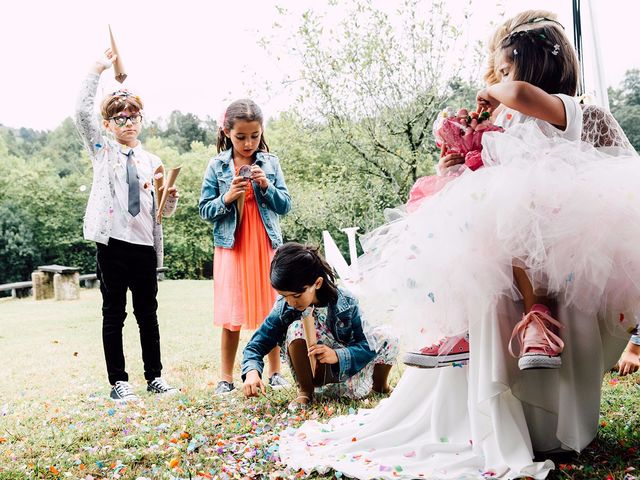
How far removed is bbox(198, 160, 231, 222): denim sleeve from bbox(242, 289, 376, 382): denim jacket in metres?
0.53

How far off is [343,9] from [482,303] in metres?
3.47

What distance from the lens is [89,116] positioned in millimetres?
2639

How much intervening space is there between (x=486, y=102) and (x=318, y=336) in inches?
40.5

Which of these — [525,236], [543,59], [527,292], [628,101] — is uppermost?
[628,101]

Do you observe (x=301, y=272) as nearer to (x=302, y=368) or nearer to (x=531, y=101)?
(x=302, y=368)

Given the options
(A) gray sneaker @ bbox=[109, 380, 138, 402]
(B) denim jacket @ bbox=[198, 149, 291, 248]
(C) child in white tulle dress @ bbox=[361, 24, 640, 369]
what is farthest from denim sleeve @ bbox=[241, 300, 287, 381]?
(C) child in white tulle dress @ bbox=[361, 24, 640, 369]

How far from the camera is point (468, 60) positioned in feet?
15.0

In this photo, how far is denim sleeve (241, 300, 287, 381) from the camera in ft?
7.52

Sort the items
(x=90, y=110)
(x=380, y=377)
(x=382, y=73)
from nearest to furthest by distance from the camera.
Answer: (x=380, y=377)
(x=90, y=110)
(x=382, y=73)

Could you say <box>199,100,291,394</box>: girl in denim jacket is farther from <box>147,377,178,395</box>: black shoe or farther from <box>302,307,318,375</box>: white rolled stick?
<box>302,307,318,375</box>: white rolled stick

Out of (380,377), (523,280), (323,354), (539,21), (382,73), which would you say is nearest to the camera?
(523,280)

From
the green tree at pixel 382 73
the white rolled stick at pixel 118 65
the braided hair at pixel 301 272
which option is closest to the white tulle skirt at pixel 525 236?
the braided hair at pixel 301 272

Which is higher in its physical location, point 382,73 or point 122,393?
point 382,73

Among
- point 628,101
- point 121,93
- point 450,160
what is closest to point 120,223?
point 121,93
